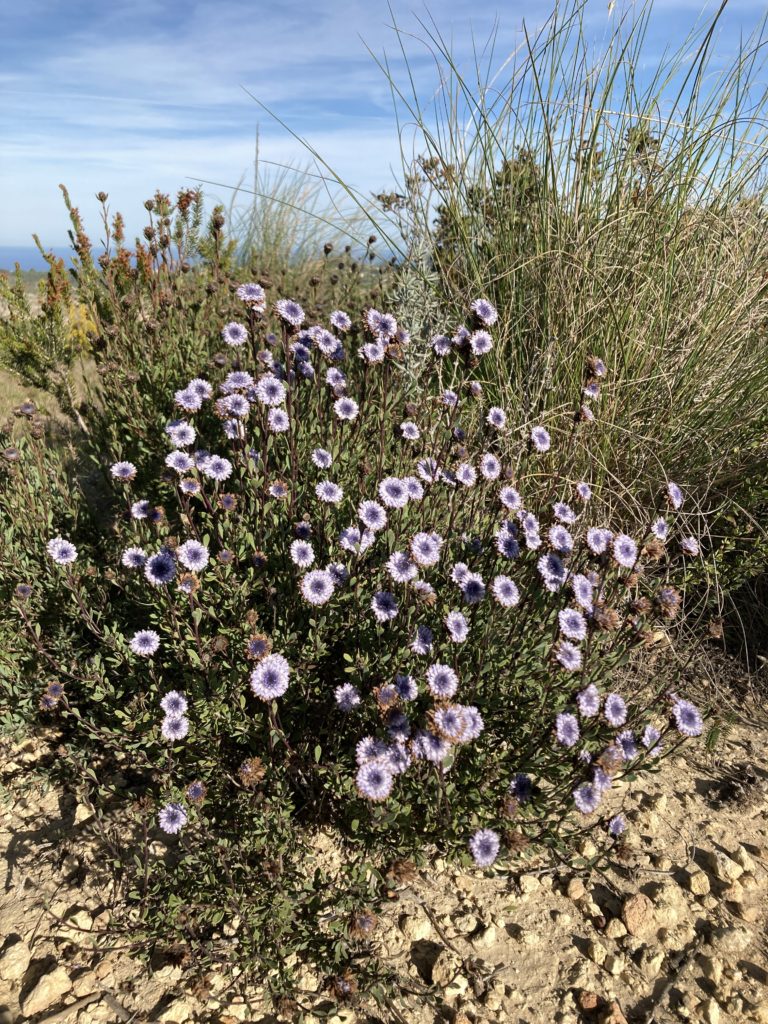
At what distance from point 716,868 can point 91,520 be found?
3.52 meters

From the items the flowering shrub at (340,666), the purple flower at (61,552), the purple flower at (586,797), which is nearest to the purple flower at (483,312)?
the flowering shrub at (340,666)

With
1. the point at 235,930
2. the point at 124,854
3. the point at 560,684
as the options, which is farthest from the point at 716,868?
the point at 124,854

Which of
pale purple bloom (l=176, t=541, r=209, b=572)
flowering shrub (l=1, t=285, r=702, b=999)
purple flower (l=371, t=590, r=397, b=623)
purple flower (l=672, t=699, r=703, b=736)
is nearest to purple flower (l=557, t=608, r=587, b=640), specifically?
flowering shrub (l=1, t=285, r=702, b=999)

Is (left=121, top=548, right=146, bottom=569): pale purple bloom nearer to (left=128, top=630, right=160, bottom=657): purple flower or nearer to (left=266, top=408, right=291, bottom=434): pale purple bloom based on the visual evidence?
(left=128, top=630, right=160, bottom=657): purple flower

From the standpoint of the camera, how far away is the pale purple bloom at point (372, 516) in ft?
8.46

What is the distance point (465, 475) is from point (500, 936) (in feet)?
5.99

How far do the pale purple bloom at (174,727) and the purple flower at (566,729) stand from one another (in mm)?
1304

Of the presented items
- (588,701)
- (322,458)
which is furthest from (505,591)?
(322,458)

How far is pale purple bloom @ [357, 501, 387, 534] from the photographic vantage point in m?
2.58

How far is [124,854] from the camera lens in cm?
262

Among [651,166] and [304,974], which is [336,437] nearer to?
[304,974]

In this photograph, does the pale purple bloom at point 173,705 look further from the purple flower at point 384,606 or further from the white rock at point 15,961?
the white rock at point 15,961

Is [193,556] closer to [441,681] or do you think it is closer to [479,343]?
[441,681]

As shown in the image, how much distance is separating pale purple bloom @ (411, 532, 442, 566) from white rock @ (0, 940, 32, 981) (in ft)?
6.45
